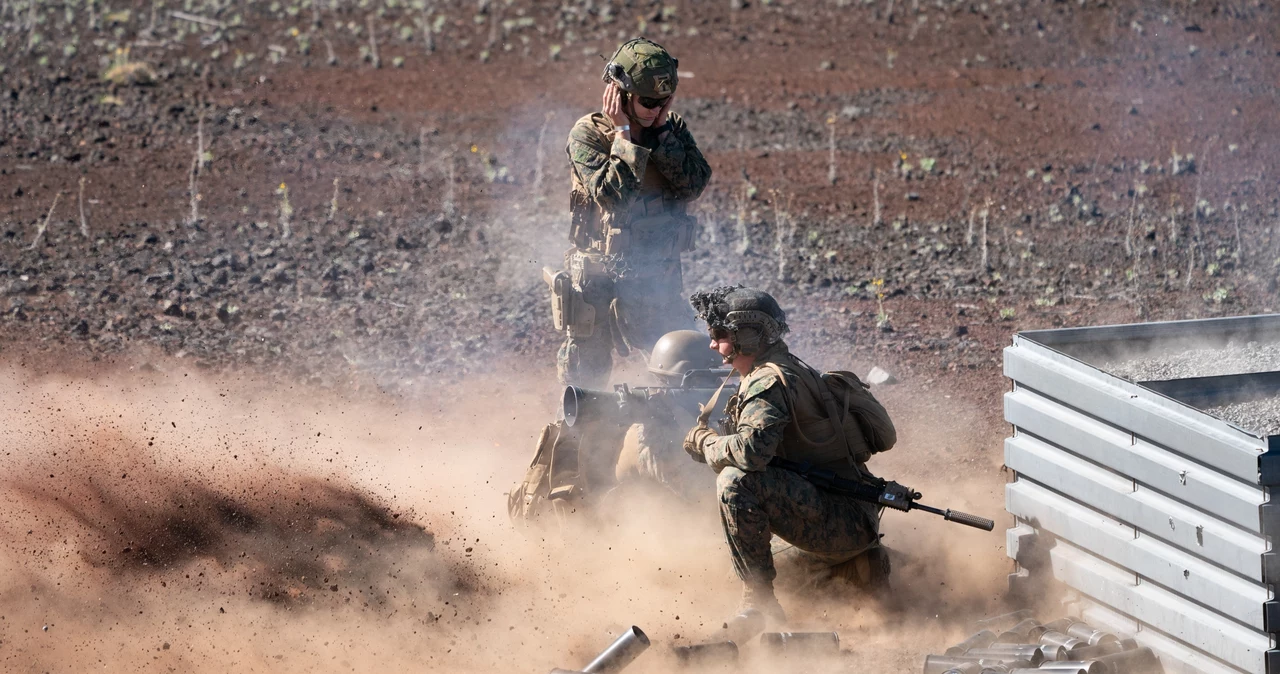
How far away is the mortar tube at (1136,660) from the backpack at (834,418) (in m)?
1.32

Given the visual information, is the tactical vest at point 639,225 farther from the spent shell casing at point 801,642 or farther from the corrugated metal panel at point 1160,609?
the corrugated metal panel at point 1160,609

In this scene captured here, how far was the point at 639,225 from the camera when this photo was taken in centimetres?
812

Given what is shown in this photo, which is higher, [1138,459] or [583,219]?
[583,219]

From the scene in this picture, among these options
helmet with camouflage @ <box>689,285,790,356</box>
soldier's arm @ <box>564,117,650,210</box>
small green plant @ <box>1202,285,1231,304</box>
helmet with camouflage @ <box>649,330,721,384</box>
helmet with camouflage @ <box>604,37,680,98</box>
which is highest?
helmet with camouflage @ <box>604,37,680,98</box>

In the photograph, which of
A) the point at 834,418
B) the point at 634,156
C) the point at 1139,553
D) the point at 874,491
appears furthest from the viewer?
the point at 634,156

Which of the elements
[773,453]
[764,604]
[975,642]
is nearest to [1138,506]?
[975,642]

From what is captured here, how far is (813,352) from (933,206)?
4.21 meters

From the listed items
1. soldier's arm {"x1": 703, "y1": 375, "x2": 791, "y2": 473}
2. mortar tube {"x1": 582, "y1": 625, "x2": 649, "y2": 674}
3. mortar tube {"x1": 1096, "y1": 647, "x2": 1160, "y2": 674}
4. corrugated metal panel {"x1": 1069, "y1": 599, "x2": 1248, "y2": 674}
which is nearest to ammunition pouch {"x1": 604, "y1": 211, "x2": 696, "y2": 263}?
soldier's arm {"x1": 703, "y1": 375, "x2": 791, "y2": 473}

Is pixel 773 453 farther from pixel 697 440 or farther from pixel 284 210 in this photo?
pixel 284 210

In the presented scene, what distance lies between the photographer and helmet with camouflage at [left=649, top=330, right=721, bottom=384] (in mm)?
7539

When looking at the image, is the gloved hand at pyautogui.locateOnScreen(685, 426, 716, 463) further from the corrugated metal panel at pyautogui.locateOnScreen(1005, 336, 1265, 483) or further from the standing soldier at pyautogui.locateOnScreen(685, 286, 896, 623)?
the corrugated metal panel at pyautogui.locateOnScreen(1005, 336, 1265, 483)

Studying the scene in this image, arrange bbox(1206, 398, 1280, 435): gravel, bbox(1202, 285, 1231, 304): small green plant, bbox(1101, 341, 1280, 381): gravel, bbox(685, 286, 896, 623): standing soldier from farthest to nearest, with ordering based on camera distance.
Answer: bbox(1202, 285, 1231, 304): small green plant, bbox(1101, 341, 1280, 381): gravel, bbox(685, 286, 896, 623): standing soldier, bbox(1206, 398, 1280, 435): gravel

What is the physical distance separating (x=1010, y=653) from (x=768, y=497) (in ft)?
4.05

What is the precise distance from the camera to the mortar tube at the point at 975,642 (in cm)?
614
